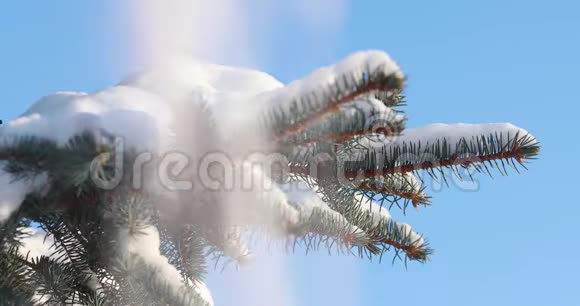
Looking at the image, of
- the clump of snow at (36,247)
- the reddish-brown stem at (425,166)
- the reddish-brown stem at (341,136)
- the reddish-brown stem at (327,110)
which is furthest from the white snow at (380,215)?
the clump of snow at (36,247)

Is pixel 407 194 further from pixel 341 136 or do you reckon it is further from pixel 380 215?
pixel 341 136

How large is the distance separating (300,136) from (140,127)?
1.53ft

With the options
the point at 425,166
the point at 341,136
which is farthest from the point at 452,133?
the point at 341,136

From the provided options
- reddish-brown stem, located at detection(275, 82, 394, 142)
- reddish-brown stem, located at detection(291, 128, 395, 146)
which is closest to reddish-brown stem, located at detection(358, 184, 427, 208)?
reddish-brown stem, located at detection(291, 128, 395, 146)

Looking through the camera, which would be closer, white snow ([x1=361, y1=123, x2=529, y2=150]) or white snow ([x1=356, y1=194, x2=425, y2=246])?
white snow ([x1=361, y1=123, x2=529, y2=150])

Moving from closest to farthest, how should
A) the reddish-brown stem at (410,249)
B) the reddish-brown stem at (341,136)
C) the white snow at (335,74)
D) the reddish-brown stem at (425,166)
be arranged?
the white snow at (335,74) → the reddish-brown stem at (341,136) → the reddish-brown stem at (425,166) → the reddish-brown stem at (410,249)

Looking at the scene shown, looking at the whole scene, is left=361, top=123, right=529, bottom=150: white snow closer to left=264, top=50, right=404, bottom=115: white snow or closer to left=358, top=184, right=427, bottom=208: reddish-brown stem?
left=358, top=184, right=427, bottom=208: reddish-brown stem

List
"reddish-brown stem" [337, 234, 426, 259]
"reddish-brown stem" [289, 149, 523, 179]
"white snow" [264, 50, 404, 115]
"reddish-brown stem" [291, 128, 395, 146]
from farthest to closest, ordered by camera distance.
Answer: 1. "reddish-brown stem" [337, 234, 426, 259]
2. "reddish-brown stem" [289, 149, 523, 179]
3. "reddish-brown stem" [291, 128, 395, 146]
4. "white snow" [264, 50, 404, 115]

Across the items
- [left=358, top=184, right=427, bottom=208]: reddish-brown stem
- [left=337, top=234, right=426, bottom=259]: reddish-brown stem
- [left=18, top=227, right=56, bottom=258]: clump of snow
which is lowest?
[left=18, top=227, right=56, bottom=258]: clump of snow

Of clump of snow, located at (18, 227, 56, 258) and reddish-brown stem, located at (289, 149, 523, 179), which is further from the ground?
reddish-brown stem, located at (289, 149, 523, 179)

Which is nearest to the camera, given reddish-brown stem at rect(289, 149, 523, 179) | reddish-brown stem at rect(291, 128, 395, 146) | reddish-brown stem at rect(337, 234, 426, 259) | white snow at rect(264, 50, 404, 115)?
white snow at rect(264, 50, 404, 115)

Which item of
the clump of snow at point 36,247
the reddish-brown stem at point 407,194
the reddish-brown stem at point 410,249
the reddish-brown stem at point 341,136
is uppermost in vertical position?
the reddish-brown stem at point 407,194

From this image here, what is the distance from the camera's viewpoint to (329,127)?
2012 millimetres

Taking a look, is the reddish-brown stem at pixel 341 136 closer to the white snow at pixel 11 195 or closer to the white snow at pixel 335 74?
the white snow at pixel 335 74
